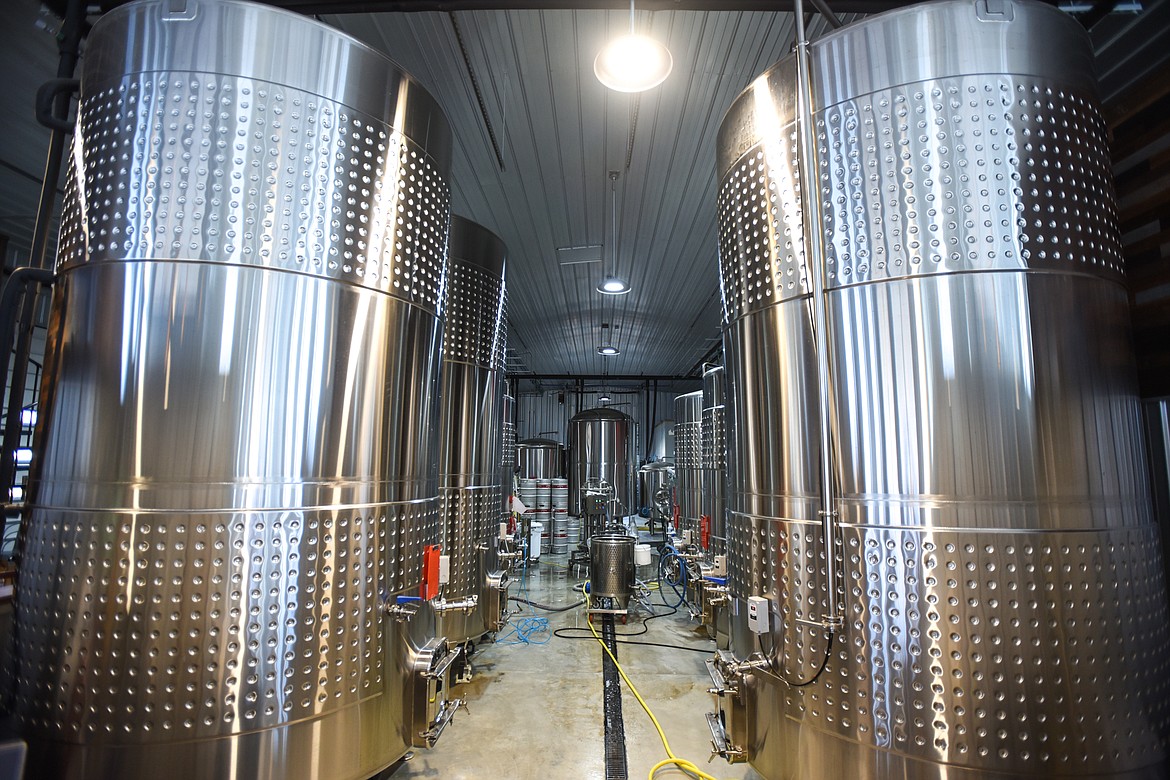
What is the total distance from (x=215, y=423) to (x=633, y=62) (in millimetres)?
2630

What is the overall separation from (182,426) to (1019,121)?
3024mm

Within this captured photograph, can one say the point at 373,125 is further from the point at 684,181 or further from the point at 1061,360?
the point at 684,181

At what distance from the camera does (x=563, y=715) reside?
3.46 m

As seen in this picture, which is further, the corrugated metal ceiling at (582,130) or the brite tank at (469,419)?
the brite tank at (469,419)

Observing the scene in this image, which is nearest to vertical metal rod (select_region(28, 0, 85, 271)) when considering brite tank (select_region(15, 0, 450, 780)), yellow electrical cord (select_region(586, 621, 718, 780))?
brite tank (select_region(15, 0, 450, 780))

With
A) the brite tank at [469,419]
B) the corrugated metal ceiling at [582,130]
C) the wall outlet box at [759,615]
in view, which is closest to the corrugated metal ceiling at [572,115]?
the corrugated metal ceiling at [582,130]

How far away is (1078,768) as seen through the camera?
157 cm

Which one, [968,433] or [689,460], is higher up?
[968,433]

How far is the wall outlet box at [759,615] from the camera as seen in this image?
6.65 ft

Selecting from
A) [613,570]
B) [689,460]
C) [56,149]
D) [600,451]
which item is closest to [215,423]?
[56,149]

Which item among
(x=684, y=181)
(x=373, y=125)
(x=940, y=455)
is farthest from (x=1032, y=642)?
(x=684, y=181)

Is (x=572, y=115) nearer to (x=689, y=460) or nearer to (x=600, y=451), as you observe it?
(x=689, y=460)

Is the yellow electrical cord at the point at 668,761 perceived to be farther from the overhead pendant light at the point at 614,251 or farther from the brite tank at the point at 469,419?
the overhead pendant light at the point at 614,251

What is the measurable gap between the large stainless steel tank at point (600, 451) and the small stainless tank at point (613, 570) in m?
4.95
